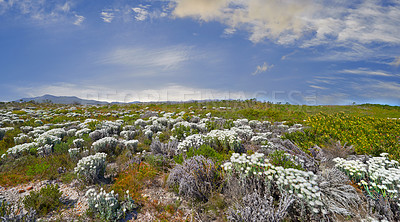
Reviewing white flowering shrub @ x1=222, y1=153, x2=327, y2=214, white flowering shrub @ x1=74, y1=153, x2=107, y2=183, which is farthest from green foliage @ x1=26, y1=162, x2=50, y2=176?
white flowering shrub @ x1=222, y1=153, x2=327, y2=214

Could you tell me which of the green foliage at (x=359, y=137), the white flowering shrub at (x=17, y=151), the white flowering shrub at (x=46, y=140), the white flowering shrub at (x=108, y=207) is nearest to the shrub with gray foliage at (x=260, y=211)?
the white flowering shrub at (x=108, y=207)

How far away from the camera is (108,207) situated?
3648 millimetres

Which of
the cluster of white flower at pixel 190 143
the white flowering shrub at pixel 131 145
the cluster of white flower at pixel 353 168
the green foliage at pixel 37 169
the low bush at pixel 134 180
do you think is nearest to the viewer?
the cluster of white flower at pixel 353 168

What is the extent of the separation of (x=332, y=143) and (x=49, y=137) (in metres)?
12.9

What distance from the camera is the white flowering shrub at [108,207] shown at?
361cm

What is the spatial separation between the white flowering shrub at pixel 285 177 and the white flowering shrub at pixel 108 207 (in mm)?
2417

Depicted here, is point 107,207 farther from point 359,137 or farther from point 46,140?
point 359,137

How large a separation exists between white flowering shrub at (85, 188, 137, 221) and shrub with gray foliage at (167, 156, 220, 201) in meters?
1.15

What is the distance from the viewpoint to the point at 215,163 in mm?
4855

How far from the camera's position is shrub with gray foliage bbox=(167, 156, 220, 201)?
13.6ft

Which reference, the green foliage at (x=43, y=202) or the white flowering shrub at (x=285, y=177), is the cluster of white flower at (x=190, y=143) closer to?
the white flowering shrub at (x=285, y=177)

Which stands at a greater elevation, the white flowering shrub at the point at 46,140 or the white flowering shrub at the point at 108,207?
the white flowering shrub at the point at 46,140

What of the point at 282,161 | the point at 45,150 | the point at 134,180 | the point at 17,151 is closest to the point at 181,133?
the point at 134,180

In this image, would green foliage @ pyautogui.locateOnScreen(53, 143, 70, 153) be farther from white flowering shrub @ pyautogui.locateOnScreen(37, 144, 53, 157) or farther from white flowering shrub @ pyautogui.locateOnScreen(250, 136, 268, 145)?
white flowering shrub @ pyautogui.locateOnScreen(250, 136, 268, 145)
